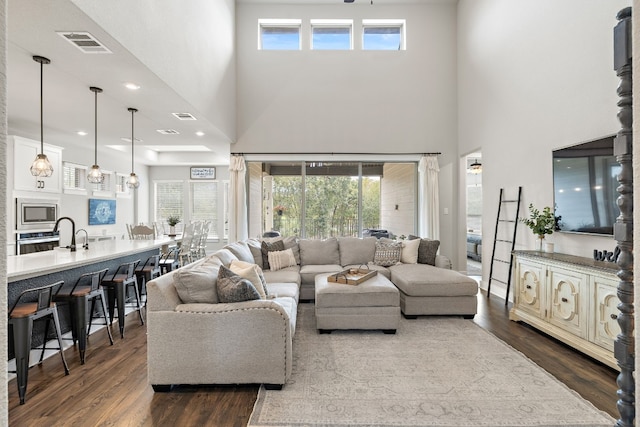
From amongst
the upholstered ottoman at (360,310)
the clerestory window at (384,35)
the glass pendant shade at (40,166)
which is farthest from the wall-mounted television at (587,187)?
the glass pendant shade at (40,166)

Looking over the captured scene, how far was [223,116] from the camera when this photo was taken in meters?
5.92

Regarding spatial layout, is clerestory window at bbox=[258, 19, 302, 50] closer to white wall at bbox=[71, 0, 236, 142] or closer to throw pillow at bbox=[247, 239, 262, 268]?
white wall at bbox=[71, 0, 236, 142]

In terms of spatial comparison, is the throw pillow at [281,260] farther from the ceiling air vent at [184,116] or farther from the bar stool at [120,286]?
the ceiling air vent at [184,116]

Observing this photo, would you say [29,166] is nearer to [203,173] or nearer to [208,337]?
[203,173]

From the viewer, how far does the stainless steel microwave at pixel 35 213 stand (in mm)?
5274

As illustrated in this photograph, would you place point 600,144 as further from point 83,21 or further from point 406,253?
point 83,21

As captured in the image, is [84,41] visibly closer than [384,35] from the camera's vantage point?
Yes

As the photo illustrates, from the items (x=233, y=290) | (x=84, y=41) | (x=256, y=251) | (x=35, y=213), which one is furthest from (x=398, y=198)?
(x=35, y=213)

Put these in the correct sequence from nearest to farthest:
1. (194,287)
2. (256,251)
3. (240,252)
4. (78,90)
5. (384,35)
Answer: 1. (194,287)
2. (78,90)
3. (240,252)
4. (256,251)
5. (384,35)

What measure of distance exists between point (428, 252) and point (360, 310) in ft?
6.64

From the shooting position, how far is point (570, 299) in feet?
10.3

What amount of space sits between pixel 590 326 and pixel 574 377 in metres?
0.51

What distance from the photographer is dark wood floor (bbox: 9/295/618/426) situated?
217cm

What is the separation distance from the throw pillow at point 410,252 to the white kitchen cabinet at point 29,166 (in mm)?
6030
